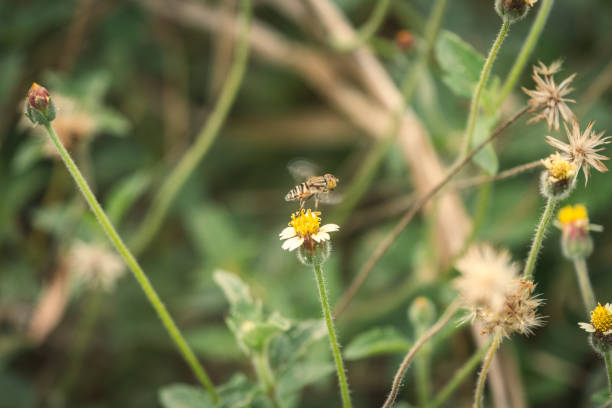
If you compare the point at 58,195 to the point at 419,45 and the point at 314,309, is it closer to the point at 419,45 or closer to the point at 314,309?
the point at 314,309

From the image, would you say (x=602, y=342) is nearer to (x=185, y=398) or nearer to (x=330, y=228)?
(x=330, y=228)

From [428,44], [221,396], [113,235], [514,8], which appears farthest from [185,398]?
[428,44]

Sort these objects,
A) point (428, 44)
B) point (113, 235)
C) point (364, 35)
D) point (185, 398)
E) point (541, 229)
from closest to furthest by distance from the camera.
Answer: point (541, 229) < point (113, 235) < point (185, 398) < point (428, 44) < point (364, 35)

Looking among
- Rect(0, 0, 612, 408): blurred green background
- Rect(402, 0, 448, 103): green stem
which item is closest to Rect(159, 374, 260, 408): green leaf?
Rect(0, 0, 612, 408): blurred green background

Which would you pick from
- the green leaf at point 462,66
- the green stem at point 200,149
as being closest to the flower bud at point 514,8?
the green leaf at point 462,66

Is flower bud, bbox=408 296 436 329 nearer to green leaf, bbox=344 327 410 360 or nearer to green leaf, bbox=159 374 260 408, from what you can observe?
green leaf, bbox=344 327 410 360

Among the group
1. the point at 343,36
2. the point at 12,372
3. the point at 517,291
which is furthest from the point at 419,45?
the point at 12,372
